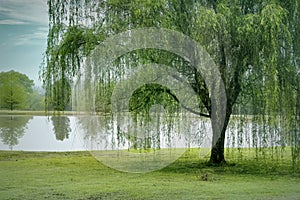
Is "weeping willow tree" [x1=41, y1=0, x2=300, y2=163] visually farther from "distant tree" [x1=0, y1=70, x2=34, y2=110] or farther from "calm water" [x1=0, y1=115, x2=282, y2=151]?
"distant tree" [x1=0, y1=70, x2=34, y2=110]

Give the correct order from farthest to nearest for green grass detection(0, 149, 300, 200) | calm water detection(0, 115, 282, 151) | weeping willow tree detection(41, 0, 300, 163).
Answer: calm water detection(0, 115, 282, 151) < weeping willow tree detection(41, 0, 300, 163) < green grass detection(0, 149, 300, 200)

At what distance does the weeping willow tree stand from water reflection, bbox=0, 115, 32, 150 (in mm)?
7858

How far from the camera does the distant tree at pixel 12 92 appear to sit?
23188mm

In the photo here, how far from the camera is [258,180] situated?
7.38 metres

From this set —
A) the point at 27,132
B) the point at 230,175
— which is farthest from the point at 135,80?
the point at 27,132

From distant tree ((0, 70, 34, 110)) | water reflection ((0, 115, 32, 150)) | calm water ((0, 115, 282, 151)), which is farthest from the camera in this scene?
distant tree ((0, 70, 34, 110))

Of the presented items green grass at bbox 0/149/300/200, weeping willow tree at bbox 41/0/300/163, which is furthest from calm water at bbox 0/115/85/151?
weeping willow tree at bbox 41/0/300/163

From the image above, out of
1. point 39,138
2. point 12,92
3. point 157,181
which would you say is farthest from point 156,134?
point 12,92

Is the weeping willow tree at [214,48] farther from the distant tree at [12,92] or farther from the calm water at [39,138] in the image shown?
the distant tree at [12,92]

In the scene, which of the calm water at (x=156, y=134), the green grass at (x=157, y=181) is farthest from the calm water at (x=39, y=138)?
the calm water at (x=156, y=134)

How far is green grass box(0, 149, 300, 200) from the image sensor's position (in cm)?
628

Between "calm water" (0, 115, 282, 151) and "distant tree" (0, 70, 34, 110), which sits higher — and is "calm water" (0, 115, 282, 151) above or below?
below

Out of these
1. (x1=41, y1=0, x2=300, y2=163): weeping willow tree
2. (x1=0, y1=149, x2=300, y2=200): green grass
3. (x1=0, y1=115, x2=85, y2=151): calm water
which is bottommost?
(x1=0, y1=149, x2=300, y2=200): green grass

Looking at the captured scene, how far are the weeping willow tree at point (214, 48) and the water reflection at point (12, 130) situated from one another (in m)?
7.86
